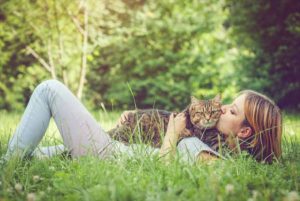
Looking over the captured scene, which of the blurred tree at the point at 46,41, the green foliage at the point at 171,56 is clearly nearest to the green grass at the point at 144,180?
the blurred tree at the point at 46,41

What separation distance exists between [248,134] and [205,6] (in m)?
7.61

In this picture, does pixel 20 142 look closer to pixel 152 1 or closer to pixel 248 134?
pixel 248 134

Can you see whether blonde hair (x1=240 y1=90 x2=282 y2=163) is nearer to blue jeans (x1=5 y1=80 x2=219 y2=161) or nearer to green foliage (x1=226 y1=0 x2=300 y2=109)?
blue jeans (x1=5 y1=80 x2=219 y2=161)

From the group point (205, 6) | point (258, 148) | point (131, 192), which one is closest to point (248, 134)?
point (258, 148)

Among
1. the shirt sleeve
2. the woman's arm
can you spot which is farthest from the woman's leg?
the shirt sleeve

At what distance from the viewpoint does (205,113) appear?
3494 millimetres

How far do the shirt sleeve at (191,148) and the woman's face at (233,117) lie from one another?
0.29 m

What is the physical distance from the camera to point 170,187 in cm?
206

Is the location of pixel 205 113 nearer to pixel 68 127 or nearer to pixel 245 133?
pixel 245 133

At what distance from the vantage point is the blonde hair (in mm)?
2909

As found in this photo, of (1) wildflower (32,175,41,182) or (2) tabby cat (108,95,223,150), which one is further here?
(2) tabby cat (108,95,223,150)

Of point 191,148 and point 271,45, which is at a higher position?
point 271,45

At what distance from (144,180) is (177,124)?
82cm

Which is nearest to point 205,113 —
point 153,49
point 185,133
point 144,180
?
point 185,133
